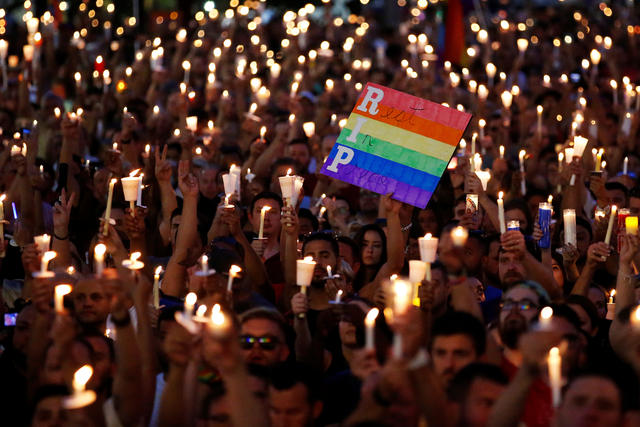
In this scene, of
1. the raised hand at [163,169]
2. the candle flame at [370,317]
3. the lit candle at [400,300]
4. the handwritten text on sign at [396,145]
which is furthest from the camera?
the raised hand at [163,169]

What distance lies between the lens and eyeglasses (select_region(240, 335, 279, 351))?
207 inches

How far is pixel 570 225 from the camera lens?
6.78 metres

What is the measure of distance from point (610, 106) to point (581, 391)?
8.88 meters

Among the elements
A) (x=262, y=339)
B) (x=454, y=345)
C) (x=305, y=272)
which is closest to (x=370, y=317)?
(x=454, y=345)

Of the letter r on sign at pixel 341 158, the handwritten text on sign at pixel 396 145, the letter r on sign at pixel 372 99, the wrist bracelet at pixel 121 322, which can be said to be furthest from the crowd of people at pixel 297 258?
the letter r on sign at pixel 372 99

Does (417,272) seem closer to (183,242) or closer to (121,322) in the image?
(121,322)

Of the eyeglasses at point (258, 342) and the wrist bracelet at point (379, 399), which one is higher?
the eyeglasses at point (258, 342)

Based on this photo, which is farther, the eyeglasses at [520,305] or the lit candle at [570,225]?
the lit candle at [570,225]

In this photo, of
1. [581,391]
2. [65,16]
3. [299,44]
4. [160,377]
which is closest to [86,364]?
[160,377]

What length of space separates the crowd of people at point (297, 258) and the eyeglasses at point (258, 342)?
0.02m

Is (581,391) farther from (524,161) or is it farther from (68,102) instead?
(68,102)

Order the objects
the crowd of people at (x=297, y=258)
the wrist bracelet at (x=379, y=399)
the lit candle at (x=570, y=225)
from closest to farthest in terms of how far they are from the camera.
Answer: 1. the wrist bracelet at (x=379, y=399)
2. the crowd of people at (x=297, y=258)
3. the lit candle at (x=570, y=225)

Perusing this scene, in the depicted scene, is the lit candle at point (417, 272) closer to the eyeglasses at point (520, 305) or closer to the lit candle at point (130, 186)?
the eyeglasses at point (520, 305)

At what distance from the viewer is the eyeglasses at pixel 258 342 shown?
17.2ft
